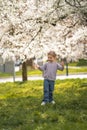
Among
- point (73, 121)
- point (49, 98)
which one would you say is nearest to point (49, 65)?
point (49, 98)

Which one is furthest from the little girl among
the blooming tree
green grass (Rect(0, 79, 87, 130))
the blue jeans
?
the blooming tree

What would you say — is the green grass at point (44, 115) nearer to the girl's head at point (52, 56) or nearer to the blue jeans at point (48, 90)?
the blue jeans at point (48, 90)

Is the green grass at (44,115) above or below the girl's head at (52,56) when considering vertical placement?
below

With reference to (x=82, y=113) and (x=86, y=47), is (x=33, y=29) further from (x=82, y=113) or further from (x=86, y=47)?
(x=86, y=47)

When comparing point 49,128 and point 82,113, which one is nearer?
point 49,128

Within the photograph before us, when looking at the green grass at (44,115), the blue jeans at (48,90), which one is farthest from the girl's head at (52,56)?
the green grass at (44,115)

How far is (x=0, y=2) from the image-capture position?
52.5ft

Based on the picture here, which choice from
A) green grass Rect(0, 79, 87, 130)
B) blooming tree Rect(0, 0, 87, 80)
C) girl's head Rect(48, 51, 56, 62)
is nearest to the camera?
green grass Rect(0, 79, 87, 130)

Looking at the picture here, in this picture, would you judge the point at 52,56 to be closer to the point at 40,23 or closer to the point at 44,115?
the point at 40,23

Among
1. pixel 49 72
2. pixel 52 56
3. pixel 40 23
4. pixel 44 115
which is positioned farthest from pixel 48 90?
pixel 40 23

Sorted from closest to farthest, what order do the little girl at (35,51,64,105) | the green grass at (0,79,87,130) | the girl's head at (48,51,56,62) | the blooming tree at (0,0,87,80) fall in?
1. the green grass at (0,79,87,130)
2. the girl's head at (48,51,56,62)
3. the little girl at (35,51,64,105)
4. the blooming tree at (0,0,87,80)

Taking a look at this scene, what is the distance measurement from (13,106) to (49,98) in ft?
3.73

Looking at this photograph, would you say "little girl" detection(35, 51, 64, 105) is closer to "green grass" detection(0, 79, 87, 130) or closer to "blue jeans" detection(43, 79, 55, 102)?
"blue jeans" detection(43, 79, 55, 102)

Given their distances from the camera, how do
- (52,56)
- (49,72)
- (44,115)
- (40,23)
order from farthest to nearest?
(40,23)
(49,72)
(52,56)
(44,115)
